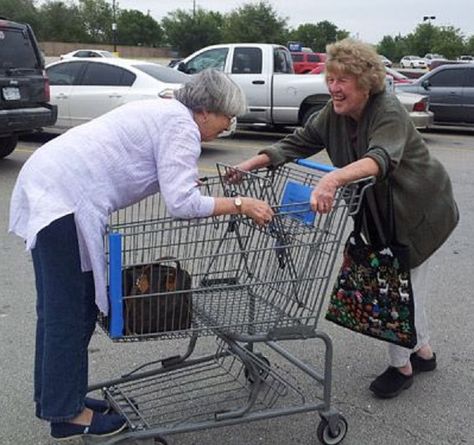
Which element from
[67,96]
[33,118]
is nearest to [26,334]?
[33,118]

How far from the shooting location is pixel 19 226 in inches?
107

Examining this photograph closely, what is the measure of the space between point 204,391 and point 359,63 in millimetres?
1826

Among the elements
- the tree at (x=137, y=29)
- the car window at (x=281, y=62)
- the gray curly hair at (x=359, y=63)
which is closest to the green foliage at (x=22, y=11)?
the tree at (x=137, y=29)

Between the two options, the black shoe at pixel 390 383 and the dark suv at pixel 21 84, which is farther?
the dark suv at pixel 21 84

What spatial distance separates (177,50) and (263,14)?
49.8 feet

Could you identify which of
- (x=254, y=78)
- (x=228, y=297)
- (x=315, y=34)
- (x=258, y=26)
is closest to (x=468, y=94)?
(x=254, y=78)

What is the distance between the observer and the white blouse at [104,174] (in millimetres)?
2619

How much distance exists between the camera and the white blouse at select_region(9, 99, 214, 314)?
2619 mm

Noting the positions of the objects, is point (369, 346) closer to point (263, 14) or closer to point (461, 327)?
point (461, 327)

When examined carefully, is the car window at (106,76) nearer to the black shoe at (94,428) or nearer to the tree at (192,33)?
the black shoe at (94,428)

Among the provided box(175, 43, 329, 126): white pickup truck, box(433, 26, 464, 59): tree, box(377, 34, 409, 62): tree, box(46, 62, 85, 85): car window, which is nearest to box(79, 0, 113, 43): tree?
box(377, 34, 409, 62): tree

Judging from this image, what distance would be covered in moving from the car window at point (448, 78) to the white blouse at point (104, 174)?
14.1 m

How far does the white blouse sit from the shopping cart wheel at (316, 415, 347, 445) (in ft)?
3.85

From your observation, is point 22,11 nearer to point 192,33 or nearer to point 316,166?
point 192,33
